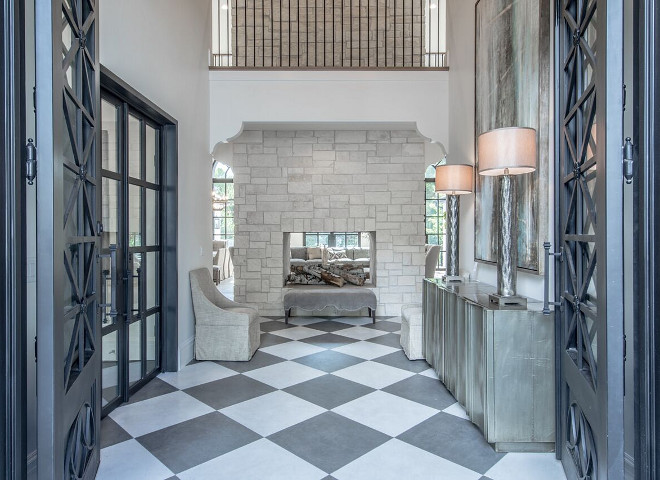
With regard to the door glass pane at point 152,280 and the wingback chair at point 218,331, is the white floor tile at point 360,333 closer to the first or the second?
the wingback chair at point 218,331

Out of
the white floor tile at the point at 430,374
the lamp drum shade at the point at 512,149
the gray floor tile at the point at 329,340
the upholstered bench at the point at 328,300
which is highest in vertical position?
the lamp drum shade at the point at 512,149

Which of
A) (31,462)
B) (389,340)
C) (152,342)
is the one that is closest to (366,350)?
(389,340)

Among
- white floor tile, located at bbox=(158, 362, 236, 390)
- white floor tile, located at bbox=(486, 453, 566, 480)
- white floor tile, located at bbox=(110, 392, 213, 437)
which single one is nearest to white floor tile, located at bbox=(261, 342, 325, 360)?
white floor tile, located at bbox=(158, 362, 236, 390)

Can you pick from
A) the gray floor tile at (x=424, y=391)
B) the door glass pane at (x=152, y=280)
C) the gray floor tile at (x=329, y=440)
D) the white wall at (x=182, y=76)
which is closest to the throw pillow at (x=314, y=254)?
the white wall at (x=182, y=76)

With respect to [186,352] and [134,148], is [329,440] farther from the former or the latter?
[134,148]

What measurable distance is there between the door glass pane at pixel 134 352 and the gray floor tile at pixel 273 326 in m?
2.19

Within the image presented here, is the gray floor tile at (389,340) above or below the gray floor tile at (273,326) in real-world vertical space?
below

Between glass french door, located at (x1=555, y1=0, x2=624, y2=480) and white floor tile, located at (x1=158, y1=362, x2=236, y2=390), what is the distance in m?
2.76

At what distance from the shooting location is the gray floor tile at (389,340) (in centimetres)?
484

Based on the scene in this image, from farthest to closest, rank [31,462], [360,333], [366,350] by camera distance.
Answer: [360,333] → [366,350] → [31,462]

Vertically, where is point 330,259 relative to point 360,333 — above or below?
above

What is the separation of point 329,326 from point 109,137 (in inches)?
149

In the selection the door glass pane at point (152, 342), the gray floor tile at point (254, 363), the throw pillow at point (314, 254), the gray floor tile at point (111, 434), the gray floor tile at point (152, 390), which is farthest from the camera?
the throw pillow at point (314, 254)

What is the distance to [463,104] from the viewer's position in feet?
14.4
